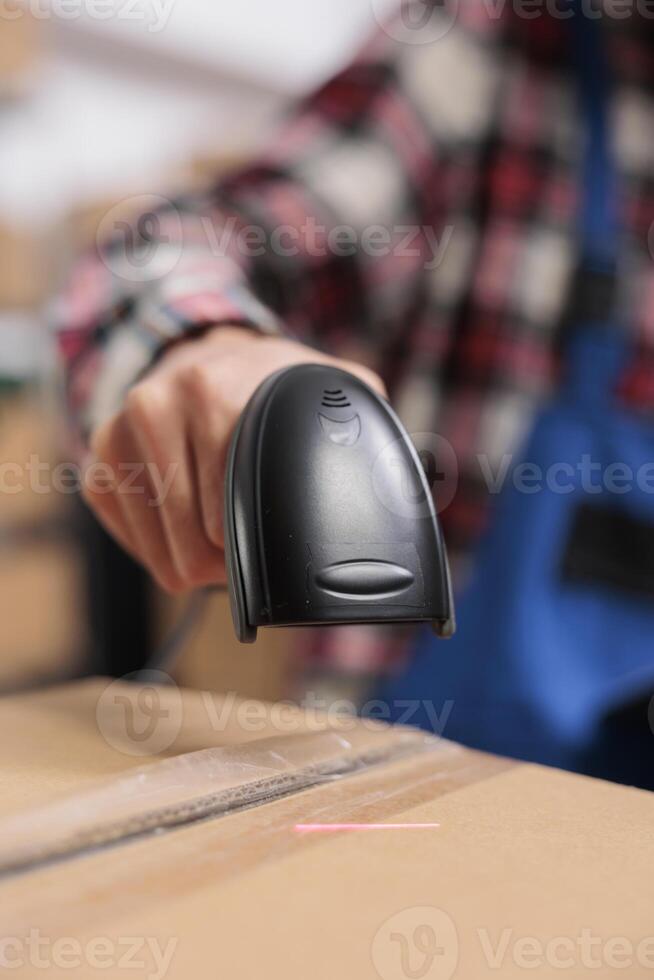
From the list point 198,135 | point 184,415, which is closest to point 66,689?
point 184,415

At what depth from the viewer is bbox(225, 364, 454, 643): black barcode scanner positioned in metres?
0.29

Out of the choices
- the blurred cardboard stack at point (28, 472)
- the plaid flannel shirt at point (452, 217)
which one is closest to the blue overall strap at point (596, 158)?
the plaid flannel shirt at point (452, 217)

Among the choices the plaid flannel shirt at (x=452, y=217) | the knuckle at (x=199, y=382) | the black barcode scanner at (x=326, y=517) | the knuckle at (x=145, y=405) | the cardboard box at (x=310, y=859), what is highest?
the plaid flannel shirt at (x=452, y=217)

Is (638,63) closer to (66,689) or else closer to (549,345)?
(549,345)

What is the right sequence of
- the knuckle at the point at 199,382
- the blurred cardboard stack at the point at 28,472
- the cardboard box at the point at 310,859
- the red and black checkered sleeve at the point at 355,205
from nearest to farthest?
1. the cardboard box at the point at 310,859
2. the knuckle at the point at 199,382
3. the red and black checkered sleeve at the point at 355,205
4. the blurred cardboard stack at the point at 28,472

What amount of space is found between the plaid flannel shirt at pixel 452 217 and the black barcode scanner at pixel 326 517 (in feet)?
1.03

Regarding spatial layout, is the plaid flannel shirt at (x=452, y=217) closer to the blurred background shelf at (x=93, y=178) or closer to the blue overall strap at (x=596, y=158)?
the blue overall strap at (x=596, y=158)

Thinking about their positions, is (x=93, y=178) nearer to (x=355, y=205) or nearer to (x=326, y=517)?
(x=355, y=205)

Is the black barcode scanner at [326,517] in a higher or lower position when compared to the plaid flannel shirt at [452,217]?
lower

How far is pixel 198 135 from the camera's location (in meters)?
1.80

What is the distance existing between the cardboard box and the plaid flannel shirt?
0.36 meters

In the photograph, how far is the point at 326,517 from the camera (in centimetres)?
30

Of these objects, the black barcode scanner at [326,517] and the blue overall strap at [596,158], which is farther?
the blue overall strap at [596,158]

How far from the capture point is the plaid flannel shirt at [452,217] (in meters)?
0.65
